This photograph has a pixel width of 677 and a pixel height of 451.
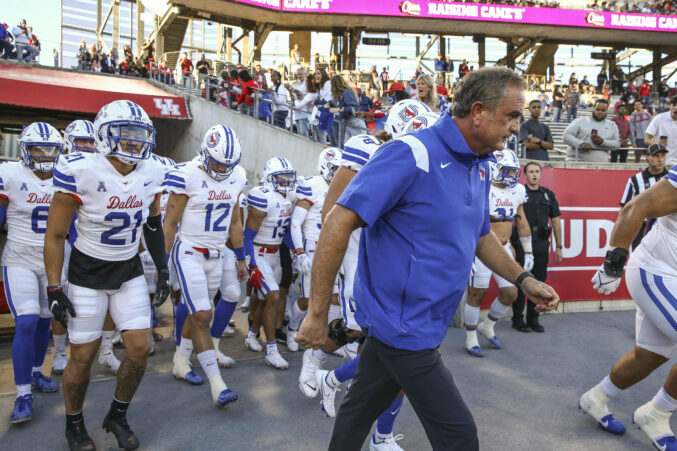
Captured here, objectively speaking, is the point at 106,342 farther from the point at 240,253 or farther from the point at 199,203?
the point at 199,203

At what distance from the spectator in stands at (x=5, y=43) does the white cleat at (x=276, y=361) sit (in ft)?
68.3

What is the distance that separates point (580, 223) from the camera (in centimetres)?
845

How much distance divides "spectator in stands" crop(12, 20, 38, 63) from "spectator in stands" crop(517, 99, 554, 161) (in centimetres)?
2011

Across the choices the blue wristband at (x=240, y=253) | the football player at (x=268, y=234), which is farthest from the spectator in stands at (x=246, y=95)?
the blue wristband at (x=240, y=253)

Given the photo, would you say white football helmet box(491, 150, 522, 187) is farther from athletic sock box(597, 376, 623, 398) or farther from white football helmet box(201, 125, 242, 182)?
white football helmet box(201, 125, 242, 182)

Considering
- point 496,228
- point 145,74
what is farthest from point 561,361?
point 145,74

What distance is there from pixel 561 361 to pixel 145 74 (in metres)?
23.0

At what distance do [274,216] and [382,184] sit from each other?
13.9 feet

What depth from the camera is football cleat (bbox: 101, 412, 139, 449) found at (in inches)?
152

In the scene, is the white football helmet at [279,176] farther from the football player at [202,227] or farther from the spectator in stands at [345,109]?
the spectator in stands at [345,109]

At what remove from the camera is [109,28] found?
132ft

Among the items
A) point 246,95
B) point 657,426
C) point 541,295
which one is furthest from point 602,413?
point 246,95

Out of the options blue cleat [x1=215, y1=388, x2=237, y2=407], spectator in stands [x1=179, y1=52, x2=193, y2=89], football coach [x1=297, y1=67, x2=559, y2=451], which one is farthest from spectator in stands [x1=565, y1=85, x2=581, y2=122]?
football coach [x1=297, y1=67, x2=559, y2=451]

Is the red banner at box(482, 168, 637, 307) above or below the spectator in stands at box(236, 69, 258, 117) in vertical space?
below
